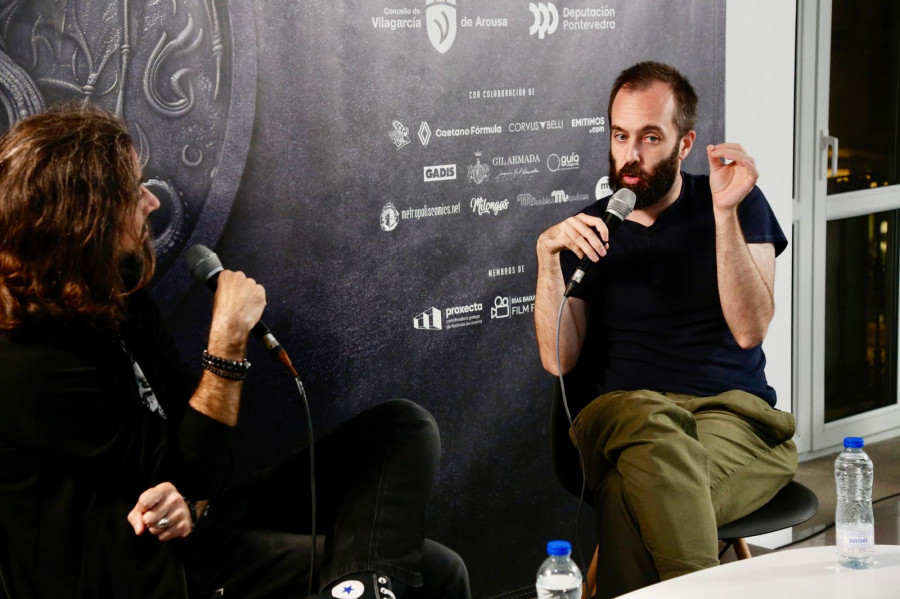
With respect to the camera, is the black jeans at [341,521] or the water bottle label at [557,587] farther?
the black jeans at [341,521]

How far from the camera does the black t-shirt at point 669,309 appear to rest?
101 inches

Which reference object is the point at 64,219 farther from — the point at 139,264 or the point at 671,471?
the point at 671,471

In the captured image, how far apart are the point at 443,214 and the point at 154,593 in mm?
1202

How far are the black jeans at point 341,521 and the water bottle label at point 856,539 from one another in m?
0.78

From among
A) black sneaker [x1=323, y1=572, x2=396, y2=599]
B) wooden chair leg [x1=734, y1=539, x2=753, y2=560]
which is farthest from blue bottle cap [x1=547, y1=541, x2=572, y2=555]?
wooden chair leg [x1=734, y1=539, x2=753, y2=560]

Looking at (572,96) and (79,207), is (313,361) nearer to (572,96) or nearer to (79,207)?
(79,207)

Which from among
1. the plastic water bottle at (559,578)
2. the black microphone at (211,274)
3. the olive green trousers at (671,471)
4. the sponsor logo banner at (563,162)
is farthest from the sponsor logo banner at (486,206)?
the plastic water bottle at (559,578)

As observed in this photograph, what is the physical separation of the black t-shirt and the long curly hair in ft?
3.81

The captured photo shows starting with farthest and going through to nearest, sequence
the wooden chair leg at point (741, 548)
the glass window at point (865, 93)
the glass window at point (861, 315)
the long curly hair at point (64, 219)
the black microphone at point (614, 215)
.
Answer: the glass window at point (861, 315)
the glass window at point (865, 93)
the wooden chair leg at point (741, 548)
the black microphone at point (614, 215)
the long curly hair at point (64, 219)

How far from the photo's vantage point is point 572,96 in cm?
280

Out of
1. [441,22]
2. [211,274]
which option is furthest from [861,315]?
[211,274]

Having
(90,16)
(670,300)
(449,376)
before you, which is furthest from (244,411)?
(670,300)

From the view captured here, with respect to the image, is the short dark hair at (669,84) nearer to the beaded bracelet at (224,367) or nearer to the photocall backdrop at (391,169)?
the photocall backdrop at (391,169)

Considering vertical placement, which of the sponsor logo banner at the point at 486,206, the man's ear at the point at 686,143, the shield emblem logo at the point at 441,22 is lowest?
the sponsor logo banner at the point at 486,206
